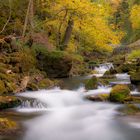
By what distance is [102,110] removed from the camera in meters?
11.7

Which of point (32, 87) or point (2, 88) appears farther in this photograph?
point (32, 87)

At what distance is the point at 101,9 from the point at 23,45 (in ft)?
17.0

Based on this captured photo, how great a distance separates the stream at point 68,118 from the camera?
28.8 feet

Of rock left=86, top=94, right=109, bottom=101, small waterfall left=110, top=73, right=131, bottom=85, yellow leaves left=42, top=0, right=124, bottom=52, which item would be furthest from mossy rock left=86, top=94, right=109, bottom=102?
yellow leaves left=42, top=0, right=124, bottom=52

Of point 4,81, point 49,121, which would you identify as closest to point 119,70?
point 4,81

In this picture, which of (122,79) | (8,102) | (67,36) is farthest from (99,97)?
(67,36)

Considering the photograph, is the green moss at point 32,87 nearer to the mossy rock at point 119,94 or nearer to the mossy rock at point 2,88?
the mossy rock at point 2,88

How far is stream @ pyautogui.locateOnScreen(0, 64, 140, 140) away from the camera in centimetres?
879

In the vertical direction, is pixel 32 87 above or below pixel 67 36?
below

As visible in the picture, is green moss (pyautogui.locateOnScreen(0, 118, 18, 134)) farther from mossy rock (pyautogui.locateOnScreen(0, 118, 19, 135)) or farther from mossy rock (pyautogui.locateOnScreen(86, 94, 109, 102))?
mossy rock (pyautogui.locateOnScreen(86, 94, 109, 102))

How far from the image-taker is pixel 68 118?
10703 millimetres

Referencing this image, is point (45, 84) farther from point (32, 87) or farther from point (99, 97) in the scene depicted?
point (99, 97)

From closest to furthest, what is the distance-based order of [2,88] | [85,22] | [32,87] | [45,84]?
[2,88]
[32,87]
[45,84]
[85,22]

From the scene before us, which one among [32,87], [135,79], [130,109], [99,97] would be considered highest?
[135,79]
